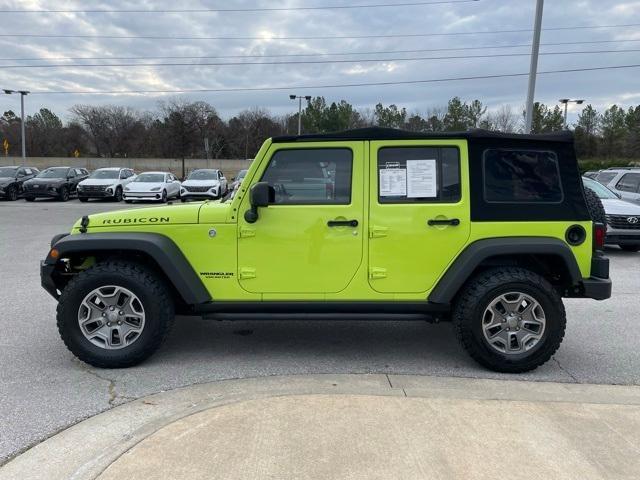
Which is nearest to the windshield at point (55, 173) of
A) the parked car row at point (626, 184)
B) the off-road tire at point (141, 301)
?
the parked car row at point (626, 184)

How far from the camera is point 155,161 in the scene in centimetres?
5969

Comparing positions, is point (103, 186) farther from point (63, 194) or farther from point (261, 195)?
point (261, 195)

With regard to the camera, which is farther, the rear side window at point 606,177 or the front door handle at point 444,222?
the rear side window at point 606,177

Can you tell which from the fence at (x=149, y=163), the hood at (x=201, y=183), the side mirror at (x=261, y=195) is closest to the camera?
the side mirror at (x=261, y=195)

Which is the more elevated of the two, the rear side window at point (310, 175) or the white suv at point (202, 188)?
the white suv at point (202, 188)

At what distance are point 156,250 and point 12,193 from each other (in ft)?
80.9

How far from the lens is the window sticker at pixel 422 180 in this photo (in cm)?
425

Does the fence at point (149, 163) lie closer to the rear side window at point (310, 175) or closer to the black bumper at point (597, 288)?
the rear side window at point (310, 175)

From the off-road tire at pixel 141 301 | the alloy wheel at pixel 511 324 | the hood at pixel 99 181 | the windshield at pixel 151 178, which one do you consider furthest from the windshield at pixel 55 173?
the alloy wheel at pixel 511 324

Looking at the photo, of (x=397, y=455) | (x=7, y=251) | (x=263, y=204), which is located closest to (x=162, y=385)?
(x=263, y=204)

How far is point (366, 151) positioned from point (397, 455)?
2341 mm

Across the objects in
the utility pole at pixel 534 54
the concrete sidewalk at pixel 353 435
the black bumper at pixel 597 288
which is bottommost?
the concrete sidewalk at pixel 353 435

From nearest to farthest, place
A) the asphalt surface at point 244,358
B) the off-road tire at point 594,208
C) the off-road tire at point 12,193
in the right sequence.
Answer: the asphalt surface at point 244,358, the off-road tire at point 594,208, the off-road tire at point 12,193

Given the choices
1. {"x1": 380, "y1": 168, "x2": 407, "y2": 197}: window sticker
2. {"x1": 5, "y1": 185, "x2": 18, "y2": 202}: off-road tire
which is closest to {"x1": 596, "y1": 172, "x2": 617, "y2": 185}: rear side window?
{"x1": 380, "y1": 168, "x2": 407, "y2": 197}: window sticker
